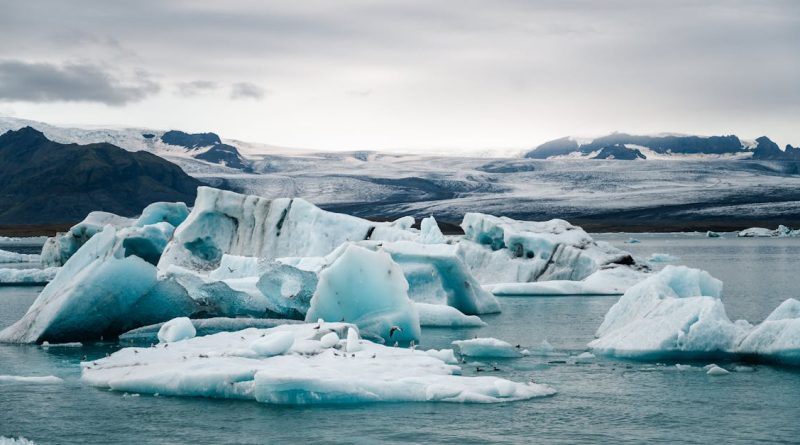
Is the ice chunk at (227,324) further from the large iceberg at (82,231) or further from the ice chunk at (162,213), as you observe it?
Result: the ice chunk at (162,213)

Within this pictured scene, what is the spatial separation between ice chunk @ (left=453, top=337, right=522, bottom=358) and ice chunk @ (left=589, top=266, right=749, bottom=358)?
1364mm

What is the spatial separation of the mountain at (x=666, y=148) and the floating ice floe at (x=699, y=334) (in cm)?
17679

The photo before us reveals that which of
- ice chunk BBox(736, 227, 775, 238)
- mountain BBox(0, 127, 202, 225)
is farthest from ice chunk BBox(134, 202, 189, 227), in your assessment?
mountain BBox(0, 127, 202, 225)

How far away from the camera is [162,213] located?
111ft

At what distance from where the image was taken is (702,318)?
12.5 meters

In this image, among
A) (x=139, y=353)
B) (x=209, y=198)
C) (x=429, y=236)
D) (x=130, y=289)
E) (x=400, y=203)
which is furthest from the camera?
(x=400, y=203)

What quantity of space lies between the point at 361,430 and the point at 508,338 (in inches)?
274

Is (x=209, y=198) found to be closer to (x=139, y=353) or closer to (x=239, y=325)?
(x=239, y=325)

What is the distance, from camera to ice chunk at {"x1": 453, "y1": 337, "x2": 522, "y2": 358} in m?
12.7

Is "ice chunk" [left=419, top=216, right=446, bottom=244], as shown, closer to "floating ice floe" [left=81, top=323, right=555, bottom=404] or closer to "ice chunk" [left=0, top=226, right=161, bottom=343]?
"ice chunk" [left=0, top=226, right=161, bottom=343]

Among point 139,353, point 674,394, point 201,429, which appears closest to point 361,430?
point 201,429

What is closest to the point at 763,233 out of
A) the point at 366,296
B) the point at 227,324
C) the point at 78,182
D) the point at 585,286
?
the point at 585,286

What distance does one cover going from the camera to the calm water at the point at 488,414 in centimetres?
Result: 842

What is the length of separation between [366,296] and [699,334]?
5.07 meters
